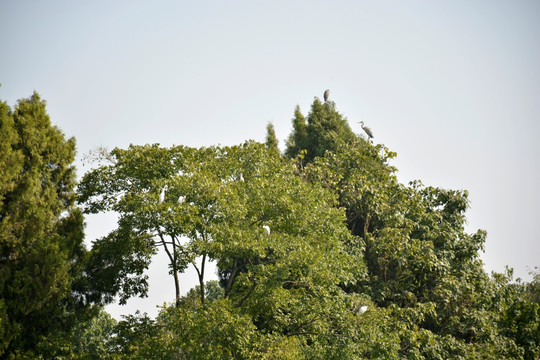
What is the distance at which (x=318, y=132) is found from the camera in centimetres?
2278

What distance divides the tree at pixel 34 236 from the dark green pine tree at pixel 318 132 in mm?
10170

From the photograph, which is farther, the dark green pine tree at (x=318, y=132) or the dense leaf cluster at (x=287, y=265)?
the dark green pine tree at (x=318, y=132)

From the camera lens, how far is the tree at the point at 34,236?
44.4ft

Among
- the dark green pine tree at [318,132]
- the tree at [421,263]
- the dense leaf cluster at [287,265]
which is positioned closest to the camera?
the dense leaf cluster at [287,265]

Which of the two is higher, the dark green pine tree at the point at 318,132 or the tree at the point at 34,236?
the dark green pine tree at the point at 318,132

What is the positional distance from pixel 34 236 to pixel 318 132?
12129 mm

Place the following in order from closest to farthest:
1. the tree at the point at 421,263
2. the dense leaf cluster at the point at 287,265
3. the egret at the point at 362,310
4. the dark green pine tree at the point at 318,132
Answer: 1. the dense leaf cluster at the point at 287,265
2. the egret at the point at 362,310
3. the tree at the point at 421,263
4. the dark green pine tree at the point at 318,132

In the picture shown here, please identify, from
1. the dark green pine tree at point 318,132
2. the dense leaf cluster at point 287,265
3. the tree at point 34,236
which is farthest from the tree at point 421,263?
the tree at point 34,236

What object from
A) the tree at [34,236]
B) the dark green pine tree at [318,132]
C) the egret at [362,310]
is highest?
the dark green pine tree at [318,132]

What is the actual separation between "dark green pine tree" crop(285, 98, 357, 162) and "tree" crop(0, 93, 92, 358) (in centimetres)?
1017

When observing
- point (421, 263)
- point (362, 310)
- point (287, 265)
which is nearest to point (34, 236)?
point (287, 265)

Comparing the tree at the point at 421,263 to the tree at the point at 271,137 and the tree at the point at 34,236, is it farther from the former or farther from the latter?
the tree at the point at 34,236

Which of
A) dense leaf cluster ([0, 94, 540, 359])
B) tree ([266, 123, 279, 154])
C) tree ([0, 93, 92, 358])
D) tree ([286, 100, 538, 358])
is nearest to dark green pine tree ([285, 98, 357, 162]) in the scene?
tree ([266, 123, 279, 154])

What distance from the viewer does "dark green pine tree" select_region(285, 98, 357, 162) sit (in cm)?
2231
